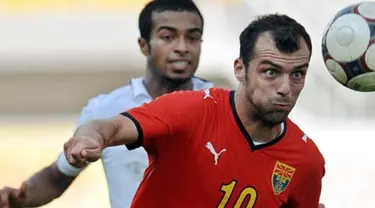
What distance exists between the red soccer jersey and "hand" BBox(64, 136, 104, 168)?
0.51 meters

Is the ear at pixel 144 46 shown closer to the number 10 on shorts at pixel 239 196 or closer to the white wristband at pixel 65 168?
the white wristband at pixel 65 168

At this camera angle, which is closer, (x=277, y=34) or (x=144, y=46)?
(x=277, y=34)

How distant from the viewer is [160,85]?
5.39 meters

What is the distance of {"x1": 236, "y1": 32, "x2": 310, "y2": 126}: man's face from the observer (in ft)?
13.4

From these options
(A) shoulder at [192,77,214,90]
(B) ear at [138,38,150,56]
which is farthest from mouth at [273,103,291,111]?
(B) ear at [138,38,150,56]

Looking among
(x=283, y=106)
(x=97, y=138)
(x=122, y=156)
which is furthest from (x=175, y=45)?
(x=97, y=138)

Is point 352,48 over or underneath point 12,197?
over

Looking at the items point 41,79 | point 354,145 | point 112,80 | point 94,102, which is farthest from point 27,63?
point 94,102

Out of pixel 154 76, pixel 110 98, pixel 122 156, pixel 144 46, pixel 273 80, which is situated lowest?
pixel 122 156

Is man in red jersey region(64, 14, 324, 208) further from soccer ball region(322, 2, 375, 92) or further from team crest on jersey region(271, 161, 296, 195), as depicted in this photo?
soccer ball region(322, 2, 375, 92)

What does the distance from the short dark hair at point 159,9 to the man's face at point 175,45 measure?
0.12 feet

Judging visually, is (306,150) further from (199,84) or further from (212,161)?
(199,84)

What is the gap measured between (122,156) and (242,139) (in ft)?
3.77

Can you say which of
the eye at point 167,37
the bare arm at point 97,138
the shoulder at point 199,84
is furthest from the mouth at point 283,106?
the eye at point 167,37
